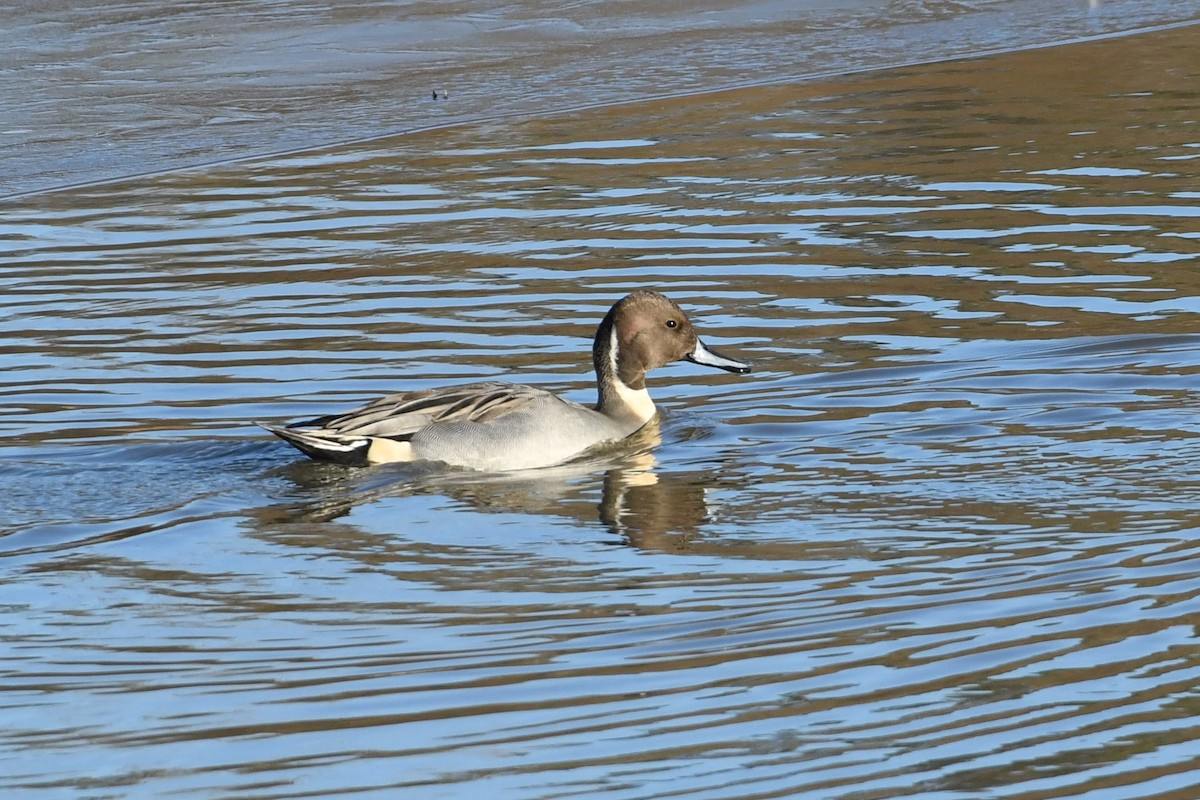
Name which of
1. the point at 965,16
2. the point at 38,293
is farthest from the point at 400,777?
the point at 965,16

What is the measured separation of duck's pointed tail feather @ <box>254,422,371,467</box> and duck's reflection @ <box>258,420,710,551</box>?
105 millimetres

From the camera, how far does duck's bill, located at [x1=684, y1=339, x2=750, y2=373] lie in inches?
324

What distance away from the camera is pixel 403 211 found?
11109mm

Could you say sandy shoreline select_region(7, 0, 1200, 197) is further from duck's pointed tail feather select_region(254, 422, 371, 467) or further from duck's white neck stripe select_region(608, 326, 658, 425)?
duck's pointed tail feather select_region(254, 422, 371, 467)

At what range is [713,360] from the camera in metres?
8.31

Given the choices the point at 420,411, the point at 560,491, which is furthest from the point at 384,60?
the point at 560,491

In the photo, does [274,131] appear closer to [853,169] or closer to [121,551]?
[853,169]

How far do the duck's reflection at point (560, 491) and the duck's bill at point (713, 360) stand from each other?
0.49 meters

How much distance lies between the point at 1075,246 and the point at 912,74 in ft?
15.6

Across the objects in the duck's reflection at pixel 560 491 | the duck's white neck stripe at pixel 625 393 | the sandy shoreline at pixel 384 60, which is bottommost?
the duck's reflection at pixel 560 491

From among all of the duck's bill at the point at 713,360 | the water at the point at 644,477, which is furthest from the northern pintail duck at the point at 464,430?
the duck's bill at the point at 713,360

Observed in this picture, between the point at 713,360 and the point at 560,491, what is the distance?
127cm

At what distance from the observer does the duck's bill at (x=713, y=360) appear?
27.0ft

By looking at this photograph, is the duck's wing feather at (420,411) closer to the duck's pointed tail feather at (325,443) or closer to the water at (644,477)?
the duck's pointed tail feather at (325,443)
